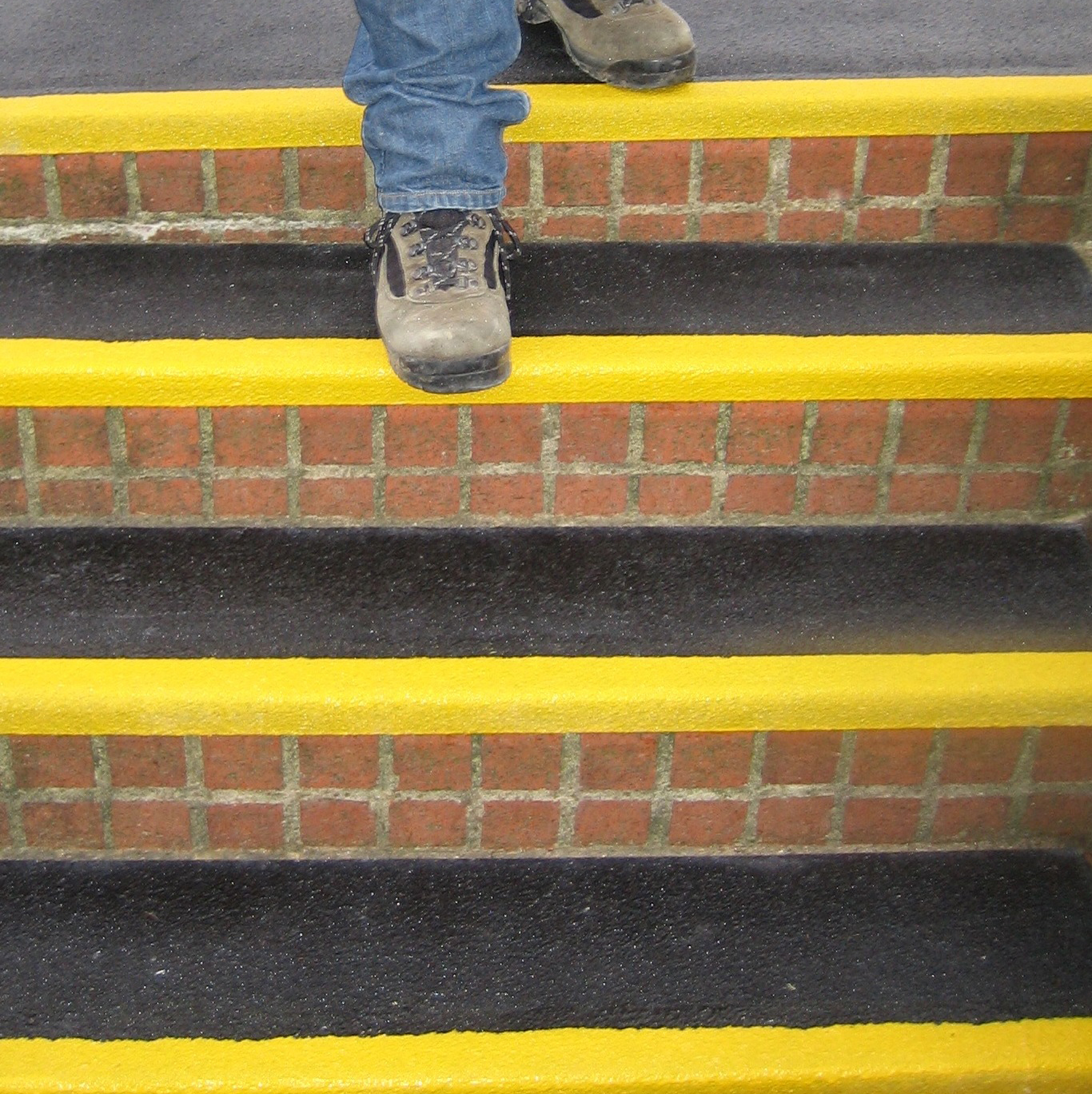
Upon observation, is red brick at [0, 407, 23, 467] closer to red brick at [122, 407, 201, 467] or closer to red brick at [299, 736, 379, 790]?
red brick at [122, 407, 201, 467]

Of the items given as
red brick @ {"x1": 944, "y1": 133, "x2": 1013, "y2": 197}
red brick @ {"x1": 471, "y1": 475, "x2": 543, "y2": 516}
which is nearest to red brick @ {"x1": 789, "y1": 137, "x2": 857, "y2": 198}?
red brick @ {"x1": 944, "y1": 133, "x2": 1013, "y2": 197}

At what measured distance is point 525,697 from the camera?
1510 mm

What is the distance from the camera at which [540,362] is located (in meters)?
1.63

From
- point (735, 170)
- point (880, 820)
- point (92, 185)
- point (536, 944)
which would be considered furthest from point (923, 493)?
point (92, 185)

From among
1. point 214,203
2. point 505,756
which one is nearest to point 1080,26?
point 214,203

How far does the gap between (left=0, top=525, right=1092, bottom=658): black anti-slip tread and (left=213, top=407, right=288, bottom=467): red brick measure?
3.9 inches

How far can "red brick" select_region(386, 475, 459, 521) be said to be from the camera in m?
1.72

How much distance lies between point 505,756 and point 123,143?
98 centimetres

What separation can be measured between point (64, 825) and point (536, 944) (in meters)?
0.57

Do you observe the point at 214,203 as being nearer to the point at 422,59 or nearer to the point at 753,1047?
the point at 422,59

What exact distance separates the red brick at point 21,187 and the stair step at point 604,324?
6 cm

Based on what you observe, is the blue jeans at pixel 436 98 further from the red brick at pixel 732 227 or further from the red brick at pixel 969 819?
the red brick at pixel 969 819

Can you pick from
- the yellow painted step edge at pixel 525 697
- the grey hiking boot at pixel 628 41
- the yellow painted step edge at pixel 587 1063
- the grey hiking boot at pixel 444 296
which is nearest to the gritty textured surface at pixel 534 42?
the grey hiking boot at pixel 628 41

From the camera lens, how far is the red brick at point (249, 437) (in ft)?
5.46
